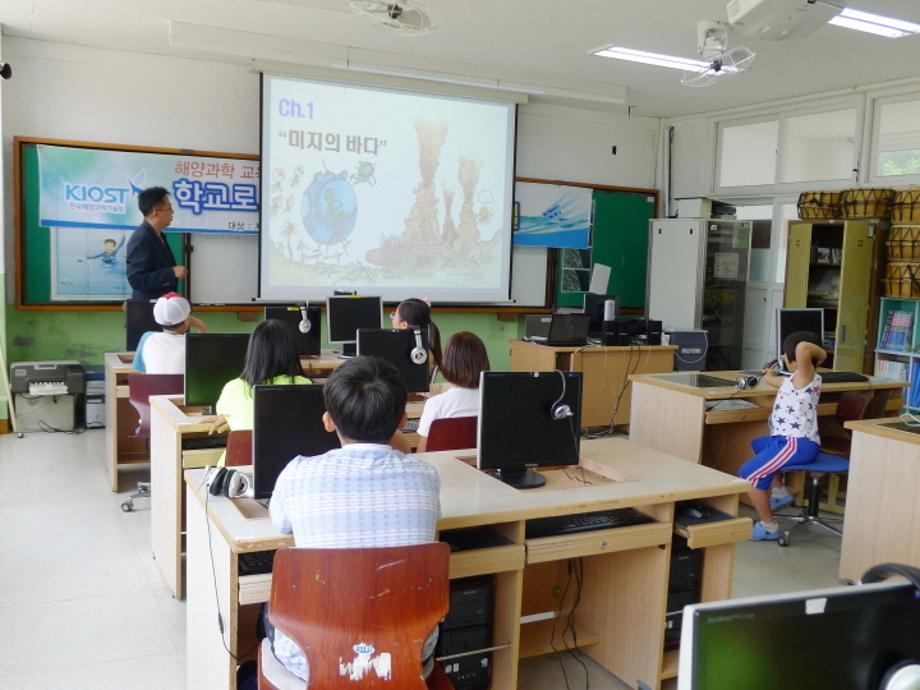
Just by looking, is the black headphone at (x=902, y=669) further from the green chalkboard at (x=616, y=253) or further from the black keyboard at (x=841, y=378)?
the green chalkboard at (x=616, y=253)

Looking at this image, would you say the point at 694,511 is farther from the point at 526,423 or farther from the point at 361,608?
the point at 361,608

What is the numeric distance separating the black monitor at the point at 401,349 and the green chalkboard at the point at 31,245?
134 inches

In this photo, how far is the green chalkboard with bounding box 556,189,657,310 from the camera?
29.3 feet

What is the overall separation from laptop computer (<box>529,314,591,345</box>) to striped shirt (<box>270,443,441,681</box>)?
4989 mm

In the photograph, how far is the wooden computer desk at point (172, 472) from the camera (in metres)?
3.45

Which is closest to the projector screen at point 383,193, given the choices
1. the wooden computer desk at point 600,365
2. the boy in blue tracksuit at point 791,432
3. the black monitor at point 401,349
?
the wooden computer desk at point 600,365

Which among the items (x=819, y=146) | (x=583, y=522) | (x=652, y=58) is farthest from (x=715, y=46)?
(x=583, y=522)

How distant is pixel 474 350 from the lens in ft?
11.3

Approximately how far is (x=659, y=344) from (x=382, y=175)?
3024 mm

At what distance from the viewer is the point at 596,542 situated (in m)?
2.56

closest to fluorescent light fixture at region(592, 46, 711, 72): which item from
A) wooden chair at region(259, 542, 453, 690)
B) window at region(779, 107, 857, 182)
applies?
window at region(779, 107, 857, 182)

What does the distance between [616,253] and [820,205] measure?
2.33m

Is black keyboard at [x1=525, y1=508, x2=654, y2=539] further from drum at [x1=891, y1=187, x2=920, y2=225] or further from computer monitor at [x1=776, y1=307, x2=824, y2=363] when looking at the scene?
drum at [x1=891, y1=187, x2=920, y2=225]

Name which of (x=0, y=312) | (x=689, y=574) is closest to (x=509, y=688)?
(x=689, y=574)
